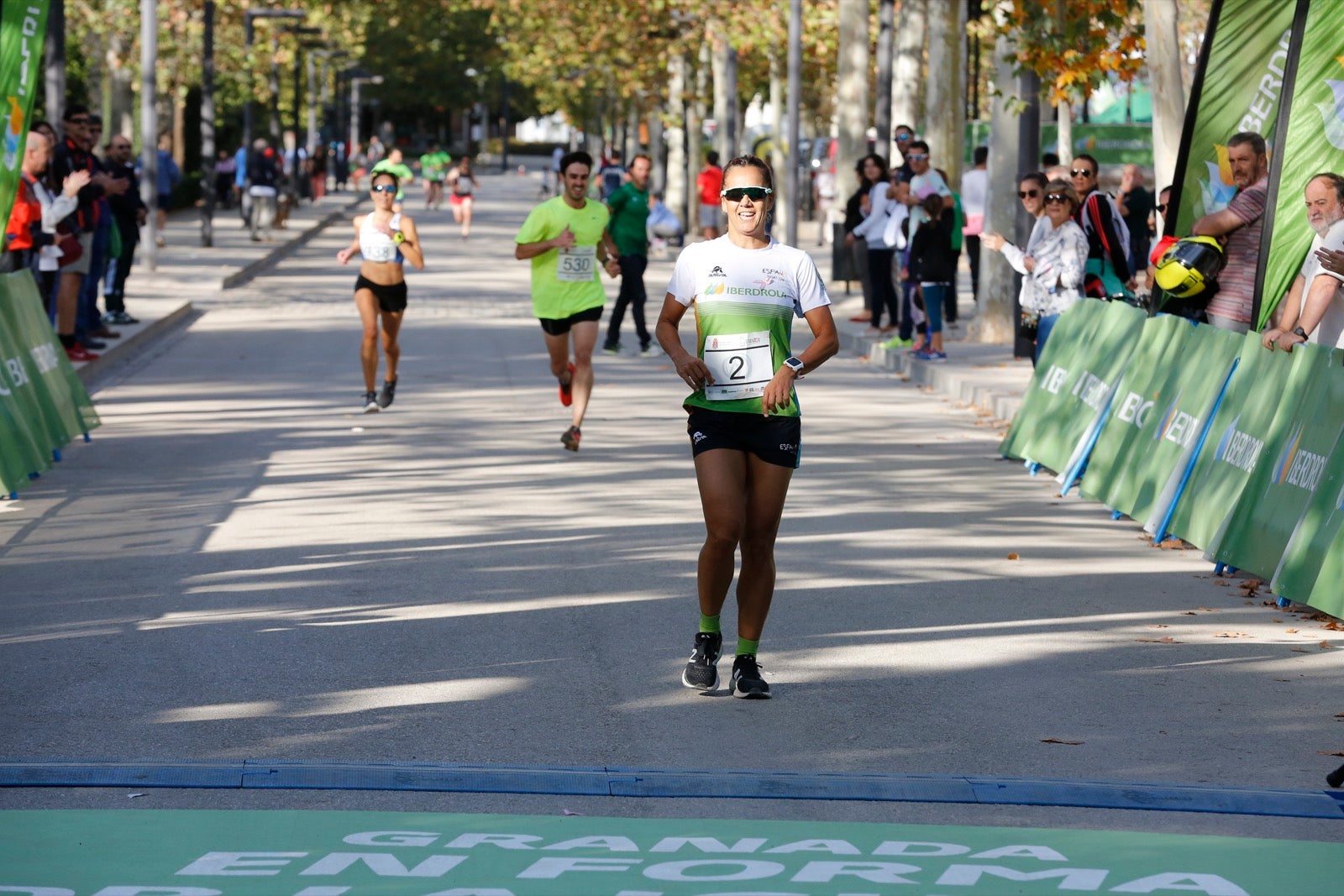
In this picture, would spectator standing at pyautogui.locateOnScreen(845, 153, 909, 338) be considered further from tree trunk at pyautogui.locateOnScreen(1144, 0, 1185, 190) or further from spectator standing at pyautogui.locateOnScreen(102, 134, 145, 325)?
spectator standing at pyautogui.locateOnScreen(102, 134, 145, 325)

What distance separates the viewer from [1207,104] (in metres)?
13.6

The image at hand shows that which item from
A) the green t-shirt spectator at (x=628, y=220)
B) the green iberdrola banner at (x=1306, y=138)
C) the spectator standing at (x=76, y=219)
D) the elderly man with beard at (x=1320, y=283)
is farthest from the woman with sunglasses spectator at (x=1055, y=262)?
the spectator standing at (x=76, y=219)

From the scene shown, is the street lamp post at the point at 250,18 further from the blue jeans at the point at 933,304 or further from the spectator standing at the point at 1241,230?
the spectator standing at the point at 1241,230

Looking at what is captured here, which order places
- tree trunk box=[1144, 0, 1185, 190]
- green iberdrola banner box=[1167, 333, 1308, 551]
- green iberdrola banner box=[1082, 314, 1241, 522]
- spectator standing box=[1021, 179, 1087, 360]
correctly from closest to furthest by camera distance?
green iberdrola banner box=[1167, 333, 1308, 551]
green iberdrola banner box=[1082, 314, 1241, 522]
spectator standing box=[1021, 179, 1087, 360]
tree trunk box=[1144, 0, 1185, 190]

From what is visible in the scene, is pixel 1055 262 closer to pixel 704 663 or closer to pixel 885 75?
pixel 704 663

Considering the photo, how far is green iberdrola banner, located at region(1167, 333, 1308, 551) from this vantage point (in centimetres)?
952

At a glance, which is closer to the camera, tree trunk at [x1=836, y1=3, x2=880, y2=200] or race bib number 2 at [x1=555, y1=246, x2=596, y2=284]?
race bib number 2 at [x1=555, y1=246, x2=596, y2=284]

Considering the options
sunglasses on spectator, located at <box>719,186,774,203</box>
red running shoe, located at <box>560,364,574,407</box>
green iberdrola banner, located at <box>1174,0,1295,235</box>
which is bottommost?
red running shoe, located at <box>560,364,574,407</box>

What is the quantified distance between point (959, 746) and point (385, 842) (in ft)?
6.69

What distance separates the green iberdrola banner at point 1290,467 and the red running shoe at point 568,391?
19.1ft

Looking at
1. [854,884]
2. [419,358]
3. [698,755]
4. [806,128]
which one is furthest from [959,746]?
[806,128]

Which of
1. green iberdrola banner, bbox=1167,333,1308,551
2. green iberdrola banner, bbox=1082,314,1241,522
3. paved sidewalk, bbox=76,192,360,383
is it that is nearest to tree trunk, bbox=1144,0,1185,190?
green iberdrola banner, bbox=1082,314,1241,522

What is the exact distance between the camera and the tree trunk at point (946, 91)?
82.4 ft

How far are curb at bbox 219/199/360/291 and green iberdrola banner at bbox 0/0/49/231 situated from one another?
51.8ft
